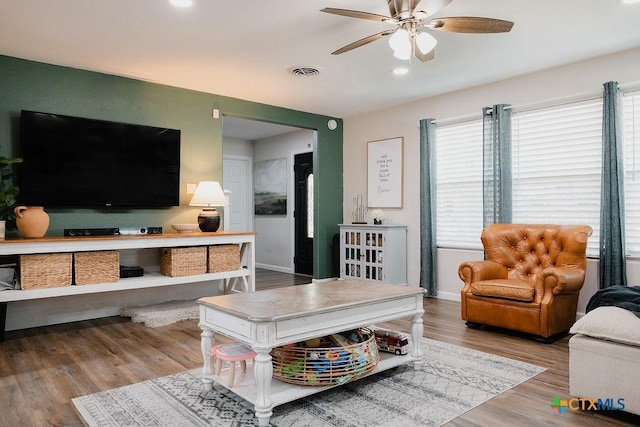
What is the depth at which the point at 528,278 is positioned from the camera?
13.5ft

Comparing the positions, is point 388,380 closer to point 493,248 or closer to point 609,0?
point 493,248

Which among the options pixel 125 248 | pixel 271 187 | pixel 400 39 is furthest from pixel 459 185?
pixel 271 187

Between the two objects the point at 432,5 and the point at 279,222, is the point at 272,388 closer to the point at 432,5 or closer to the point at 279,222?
the point at 432,5

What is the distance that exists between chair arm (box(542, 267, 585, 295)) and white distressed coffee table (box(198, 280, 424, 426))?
1.27 m

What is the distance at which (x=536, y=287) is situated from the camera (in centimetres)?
360

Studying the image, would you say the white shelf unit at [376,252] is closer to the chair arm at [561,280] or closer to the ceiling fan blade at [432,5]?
the chair arm at [561,280]

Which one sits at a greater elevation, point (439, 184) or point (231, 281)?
point (439, 184)

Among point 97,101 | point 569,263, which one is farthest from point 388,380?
point 97,101

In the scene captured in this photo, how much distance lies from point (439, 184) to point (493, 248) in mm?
1355

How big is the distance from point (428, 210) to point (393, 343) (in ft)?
9.01

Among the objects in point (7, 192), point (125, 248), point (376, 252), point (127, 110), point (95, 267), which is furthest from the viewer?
point (376, 252)

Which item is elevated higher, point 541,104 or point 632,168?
point 541,104

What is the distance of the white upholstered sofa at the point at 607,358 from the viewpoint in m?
2.18

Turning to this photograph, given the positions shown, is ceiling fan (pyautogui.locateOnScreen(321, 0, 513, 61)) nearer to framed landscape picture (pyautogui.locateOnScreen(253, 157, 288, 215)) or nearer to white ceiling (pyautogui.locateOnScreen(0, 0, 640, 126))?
white ceiling (pyautogui.locateOnScreen(0, 0, 640, 126))
